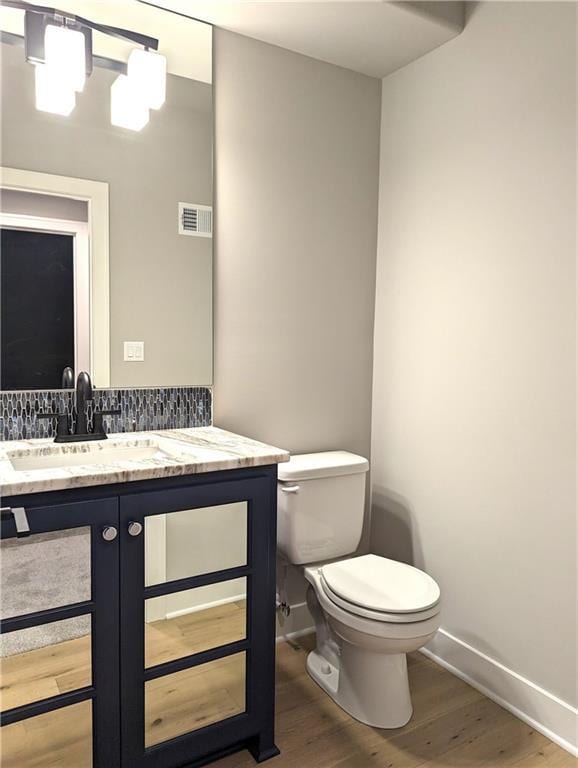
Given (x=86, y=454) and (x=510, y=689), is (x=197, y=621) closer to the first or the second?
(x=86, y=454)

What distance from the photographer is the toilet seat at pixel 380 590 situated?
1.80m

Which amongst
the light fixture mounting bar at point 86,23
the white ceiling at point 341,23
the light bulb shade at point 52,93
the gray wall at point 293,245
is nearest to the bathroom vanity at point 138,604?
the gray wall at point 293,245

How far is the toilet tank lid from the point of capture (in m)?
2.10

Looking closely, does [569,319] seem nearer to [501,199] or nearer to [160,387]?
[501,199]

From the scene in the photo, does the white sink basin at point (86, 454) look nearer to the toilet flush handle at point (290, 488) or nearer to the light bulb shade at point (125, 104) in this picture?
the toilet flush handle at point (290, 488)

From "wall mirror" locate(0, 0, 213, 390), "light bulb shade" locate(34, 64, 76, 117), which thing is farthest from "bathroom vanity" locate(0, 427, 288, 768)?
"light bulb shade" locate(34, 64, 76, 117)

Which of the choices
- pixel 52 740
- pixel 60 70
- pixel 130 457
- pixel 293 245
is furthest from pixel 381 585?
pixel 60 70

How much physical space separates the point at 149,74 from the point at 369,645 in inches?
77.7

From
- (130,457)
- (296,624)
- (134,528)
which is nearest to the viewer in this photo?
(134,528)

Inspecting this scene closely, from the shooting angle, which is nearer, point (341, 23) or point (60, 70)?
point (60, 70)

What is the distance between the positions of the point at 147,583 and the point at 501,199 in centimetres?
165

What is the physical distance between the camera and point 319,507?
2.16m

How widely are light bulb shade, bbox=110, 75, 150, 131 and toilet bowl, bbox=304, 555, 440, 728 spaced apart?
166 centimetres

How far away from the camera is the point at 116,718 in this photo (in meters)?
1.53
